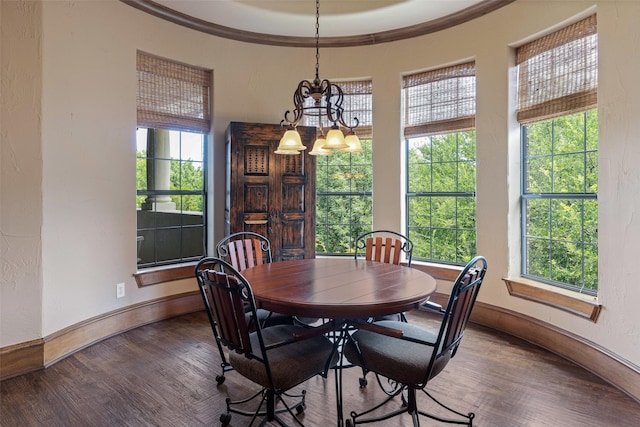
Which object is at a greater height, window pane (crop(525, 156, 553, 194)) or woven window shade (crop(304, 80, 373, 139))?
woven window shade (crop(304, 80, 373, 139))

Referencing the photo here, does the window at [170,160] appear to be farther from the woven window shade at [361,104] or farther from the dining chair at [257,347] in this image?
the dining chair at [257,347]

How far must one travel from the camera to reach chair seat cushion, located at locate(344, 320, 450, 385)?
172 centimetres

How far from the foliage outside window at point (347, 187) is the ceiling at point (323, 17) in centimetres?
58

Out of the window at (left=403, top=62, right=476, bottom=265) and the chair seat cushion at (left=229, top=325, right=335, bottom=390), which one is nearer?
the chair seat cushion at (left=229, top=325, right=335, bottom=390)

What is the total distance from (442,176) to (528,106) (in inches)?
41.4

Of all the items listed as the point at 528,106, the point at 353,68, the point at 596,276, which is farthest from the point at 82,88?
the point at 596,276

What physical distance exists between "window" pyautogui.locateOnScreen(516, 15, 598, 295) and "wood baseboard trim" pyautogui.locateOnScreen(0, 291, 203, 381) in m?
3.50

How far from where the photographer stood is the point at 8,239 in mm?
2500

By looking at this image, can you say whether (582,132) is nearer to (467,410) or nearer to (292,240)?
(467,410)

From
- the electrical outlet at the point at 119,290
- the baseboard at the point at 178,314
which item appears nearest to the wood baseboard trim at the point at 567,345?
the baseboard at the point at 178,314

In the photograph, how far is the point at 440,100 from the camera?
12.6ft

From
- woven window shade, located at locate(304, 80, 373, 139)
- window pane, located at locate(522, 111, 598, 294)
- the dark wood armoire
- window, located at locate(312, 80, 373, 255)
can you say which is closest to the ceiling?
woven window shade, located at locate(304, 80, 373, 139)

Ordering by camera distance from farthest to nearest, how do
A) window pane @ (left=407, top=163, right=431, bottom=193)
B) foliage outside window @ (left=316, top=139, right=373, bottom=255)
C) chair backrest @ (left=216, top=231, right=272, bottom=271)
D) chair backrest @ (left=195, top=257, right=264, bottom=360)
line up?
foliage outside window @ (left=316, top=139, right=373, bottom=255) < window pane @ (left=407, top=163, right=431, bottom=193) < chair backrest @ (left=216, top=231, right=272, bottom=271) < chair backrest @ (left=195, top=257, right=264, bottom=360)

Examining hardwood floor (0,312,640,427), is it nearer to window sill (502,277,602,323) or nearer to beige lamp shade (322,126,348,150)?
window sill (502,277,602,323)
